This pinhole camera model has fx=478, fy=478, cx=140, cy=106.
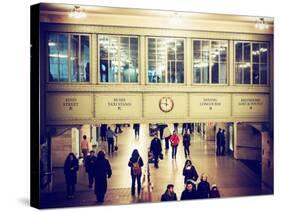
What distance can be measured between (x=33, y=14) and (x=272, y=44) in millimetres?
3546

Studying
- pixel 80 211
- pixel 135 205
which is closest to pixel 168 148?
pixel 135 205

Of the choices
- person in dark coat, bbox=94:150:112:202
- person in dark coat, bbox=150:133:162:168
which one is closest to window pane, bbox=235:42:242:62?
person in dark coat, bbox=150:133:162:168

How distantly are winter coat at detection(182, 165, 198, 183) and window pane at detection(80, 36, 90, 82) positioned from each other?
6.19ft

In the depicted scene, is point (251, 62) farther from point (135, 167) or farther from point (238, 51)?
point (135, 167)

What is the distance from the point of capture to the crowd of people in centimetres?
635

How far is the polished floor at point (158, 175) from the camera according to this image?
250 inches

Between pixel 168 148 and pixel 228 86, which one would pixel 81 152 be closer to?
pixel 168 148

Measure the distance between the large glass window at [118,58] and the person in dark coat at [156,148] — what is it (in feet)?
2.87

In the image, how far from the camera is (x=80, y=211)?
620 centimetres

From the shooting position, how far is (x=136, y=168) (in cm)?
655

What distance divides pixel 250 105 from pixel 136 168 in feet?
6.55

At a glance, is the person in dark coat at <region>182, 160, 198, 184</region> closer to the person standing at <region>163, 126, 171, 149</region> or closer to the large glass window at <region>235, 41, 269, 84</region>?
the person standing at <region>163, 126, 171, 149</region>

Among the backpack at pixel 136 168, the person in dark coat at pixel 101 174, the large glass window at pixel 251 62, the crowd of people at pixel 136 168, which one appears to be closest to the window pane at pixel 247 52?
the large glass window at pixel 251 62

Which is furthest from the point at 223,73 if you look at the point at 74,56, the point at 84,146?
the point at 84,146
